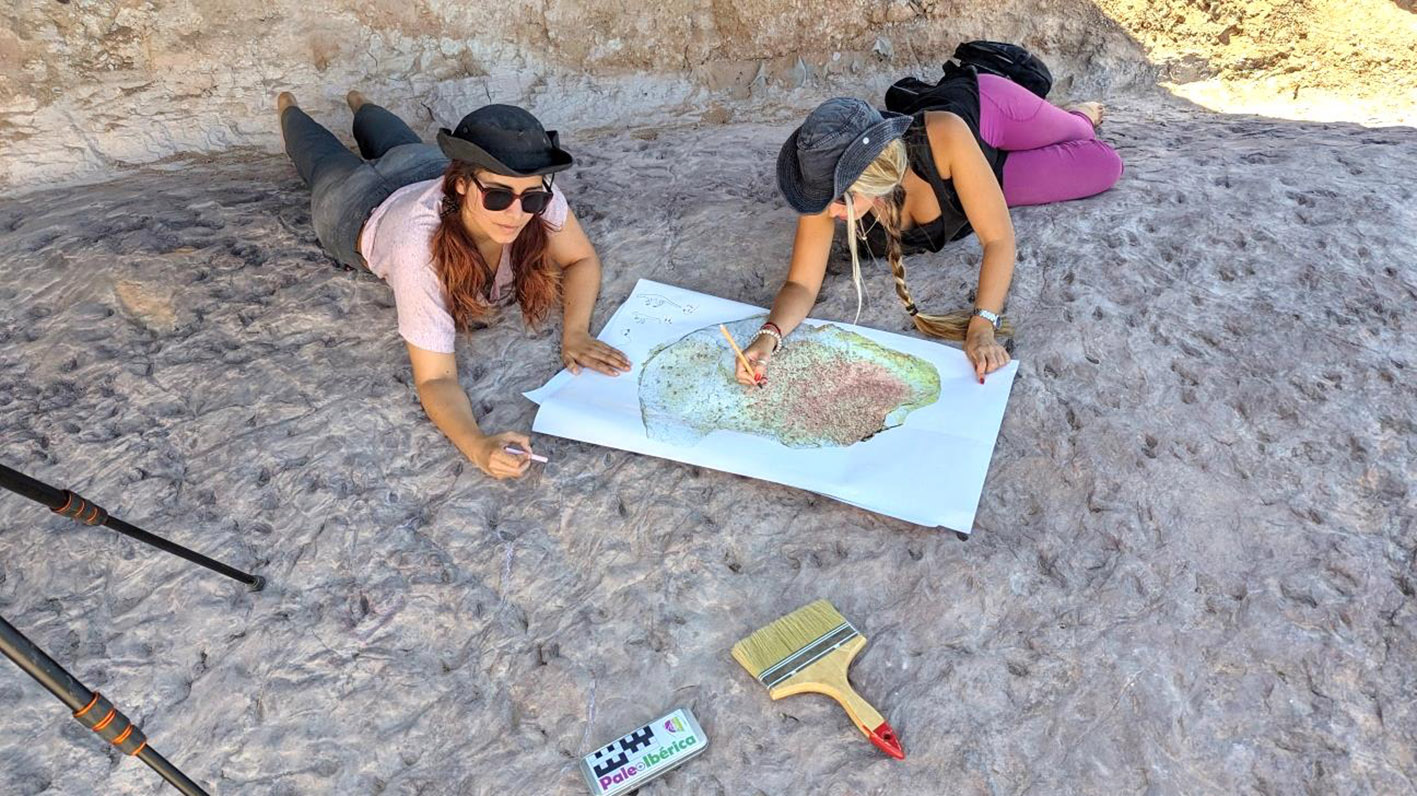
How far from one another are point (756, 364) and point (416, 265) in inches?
33.7

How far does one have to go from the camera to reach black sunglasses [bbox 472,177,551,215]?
214 centimetres

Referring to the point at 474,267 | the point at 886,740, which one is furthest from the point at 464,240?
the point at 886,740

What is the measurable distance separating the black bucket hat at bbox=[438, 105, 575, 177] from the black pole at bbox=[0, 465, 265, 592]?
3.27ft

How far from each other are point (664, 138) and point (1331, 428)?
2.32m

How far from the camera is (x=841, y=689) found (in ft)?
5.65

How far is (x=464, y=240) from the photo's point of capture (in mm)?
2336

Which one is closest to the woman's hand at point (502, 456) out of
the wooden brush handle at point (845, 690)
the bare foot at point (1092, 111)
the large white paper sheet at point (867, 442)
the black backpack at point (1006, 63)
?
the large white paper sheet at point (867, 442)

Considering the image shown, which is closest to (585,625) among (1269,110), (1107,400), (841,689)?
(841,689)

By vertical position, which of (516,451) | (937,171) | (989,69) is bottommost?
(516,451)

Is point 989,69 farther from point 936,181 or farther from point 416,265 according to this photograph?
point 416,265

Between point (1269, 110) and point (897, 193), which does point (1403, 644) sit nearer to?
point (897, 193)

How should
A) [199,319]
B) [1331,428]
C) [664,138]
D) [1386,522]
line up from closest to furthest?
[1386,522]
[1331,428]
[199,319]
[664,138]

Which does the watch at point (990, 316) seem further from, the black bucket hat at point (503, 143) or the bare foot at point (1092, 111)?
the bare foot at point (1092, 111)

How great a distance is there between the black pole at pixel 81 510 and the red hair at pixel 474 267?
79 centimetres
